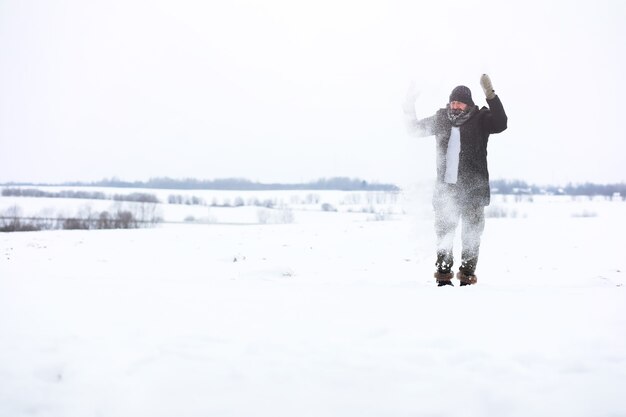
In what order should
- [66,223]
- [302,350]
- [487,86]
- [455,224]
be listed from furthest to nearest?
1. [66,223]
2. [455,224]
3. [487,86]
4. [302,350]

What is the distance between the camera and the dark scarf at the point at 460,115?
5622 millimetres

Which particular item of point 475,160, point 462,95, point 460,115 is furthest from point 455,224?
point 462,95

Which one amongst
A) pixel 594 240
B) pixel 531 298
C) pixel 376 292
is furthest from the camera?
pixel 594 240

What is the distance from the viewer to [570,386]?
2750mm

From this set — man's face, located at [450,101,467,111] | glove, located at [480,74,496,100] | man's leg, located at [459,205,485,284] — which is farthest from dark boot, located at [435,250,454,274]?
glove, located at [480,74,496,100]

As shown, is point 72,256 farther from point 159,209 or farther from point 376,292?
point 159,209

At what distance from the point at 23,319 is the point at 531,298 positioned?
13.8 ft

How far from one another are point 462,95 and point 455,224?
5.07ft

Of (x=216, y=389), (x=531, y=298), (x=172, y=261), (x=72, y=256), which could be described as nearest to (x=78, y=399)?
(x=216, y=389)

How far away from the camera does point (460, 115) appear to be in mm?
5688

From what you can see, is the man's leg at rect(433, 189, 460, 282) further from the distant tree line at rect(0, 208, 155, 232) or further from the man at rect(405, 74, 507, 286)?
the distant tree line at rect(0, 208, 155, 232)

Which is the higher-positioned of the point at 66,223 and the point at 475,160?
the point at 475,160

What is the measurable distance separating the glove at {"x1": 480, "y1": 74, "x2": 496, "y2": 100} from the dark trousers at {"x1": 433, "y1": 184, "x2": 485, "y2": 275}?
1098 millimetres

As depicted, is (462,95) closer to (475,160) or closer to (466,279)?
(475,160)
